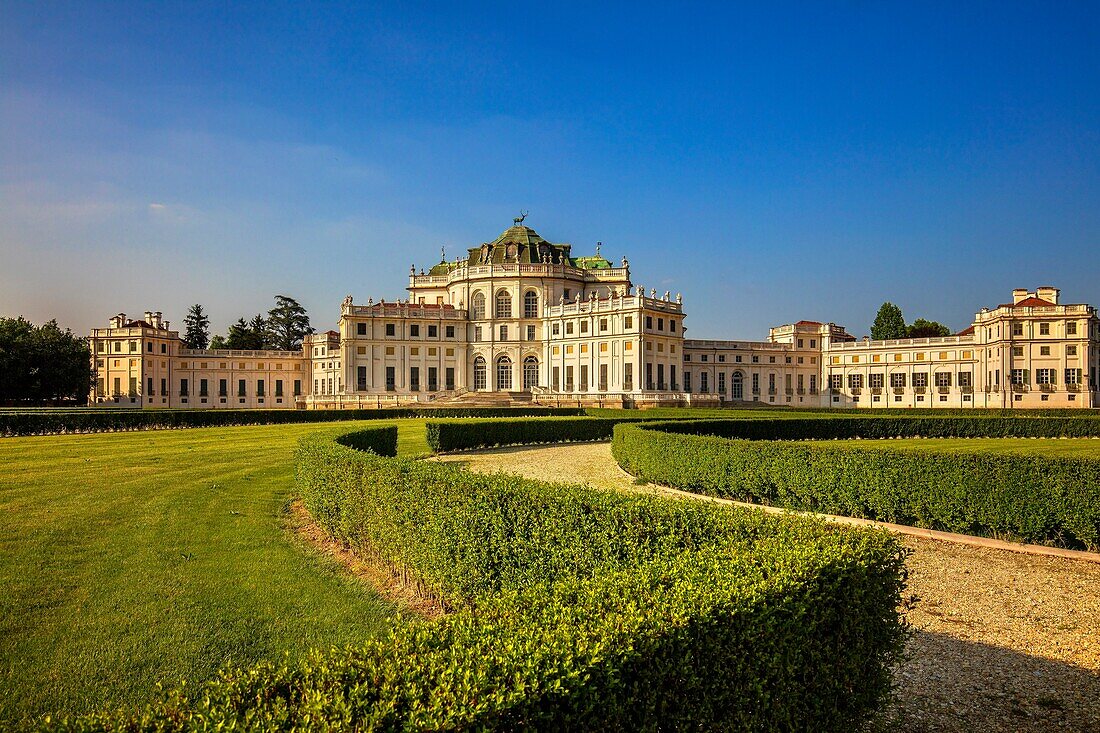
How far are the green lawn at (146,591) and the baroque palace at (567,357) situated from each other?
39971 millimetres

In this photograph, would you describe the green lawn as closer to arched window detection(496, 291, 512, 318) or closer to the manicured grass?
the manicured grass

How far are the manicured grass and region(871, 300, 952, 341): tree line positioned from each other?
2666 inches

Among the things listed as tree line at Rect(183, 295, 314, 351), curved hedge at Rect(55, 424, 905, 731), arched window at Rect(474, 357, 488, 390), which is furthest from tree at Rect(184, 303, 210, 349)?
curved hedge at Rect(55, 424, 905, 731)

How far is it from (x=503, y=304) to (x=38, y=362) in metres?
42.7

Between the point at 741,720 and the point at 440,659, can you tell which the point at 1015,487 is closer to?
the point at 741,720

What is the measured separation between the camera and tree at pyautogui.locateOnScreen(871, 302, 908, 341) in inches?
3617

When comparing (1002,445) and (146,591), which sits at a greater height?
(146,591)

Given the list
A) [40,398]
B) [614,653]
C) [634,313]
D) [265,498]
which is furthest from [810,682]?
[40,398]

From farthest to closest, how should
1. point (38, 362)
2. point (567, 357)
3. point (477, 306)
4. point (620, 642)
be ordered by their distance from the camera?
1. point (477, 306)
2. point (567, 357)
3. point (38, 362)
4. point (620, 642)

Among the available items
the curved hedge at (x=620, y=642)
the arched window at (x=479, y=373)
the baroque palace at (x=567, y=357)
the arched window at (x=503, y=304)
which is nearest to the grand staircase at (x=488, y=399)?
the baroque palace at (x=567, y=357)

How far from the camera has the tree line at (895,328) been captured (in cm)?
9194

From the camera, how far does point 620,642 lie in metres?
3.35

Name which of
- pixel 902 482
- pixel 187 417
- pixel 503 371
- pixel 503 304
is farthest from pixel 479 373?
pixel 902 482

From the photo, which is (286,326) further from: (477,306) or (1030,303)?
(1030,303)
